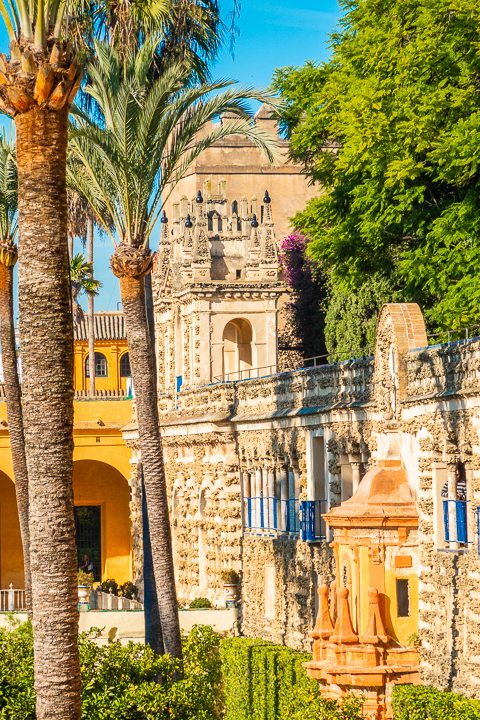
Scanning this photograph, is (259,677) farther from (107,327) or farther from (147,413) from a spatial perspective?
(107,327)

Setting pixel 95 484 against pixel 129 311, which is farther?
pixel 95 484

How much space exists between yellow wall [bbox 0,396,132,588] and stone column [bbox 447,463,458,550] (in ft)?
94.0

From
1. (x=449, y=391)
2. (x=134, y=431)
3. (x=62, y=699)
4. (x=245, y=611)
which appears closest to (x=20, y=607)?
(x=245, y=611)

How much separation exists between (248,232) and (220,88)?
18336mm

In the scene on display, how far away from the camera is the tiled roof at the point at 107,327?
6688 cm

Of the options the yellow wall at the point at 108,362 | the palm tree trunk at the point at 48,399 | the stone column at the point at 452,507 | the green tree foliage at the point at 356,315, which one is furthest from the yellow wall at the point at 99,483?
the palm tree trunk at the point at 48,399

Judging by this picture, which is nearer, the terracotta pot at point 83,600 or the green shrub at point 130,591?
the terracotta pot at point 83,600

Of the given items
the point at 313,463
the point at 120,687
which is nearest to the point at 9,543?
the point at 313,463

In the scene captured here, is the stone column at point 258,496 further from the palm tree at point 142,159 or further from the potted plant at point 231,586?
the palm tree at point 142,159

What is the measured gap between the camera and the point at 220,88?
73.3 feet

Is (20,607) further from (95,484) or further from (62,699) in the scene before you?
(62,699)

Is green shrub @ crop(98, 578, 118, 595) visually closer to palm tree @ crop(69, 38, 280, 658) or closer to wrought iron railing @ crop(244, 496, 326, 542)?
wrought iron railing @ crop(244, 496, 326, 542)

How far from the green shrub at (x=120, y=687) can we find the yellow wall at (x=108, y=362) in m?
46.5

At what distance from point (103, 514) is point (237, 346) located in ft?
44.4
